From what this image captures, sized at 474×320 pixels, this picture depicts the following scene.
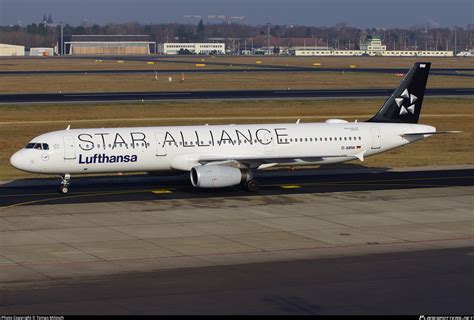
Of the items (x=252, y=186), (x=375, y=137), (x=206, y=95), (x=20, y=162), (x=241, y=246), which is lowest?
(x=241, y=246)

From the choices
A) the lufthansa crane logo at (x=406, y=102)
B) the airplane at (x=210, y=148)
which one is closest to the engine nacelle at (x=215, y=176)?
the airplane at (x=210, y=148)

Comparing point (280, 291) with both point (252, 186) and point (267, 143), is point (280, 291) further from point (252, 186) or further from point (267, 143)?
point (267, 143)

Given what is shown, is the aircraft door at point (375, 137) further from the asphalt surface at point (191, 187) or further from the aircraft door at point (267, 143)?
the aircraft door at point (267, 143)

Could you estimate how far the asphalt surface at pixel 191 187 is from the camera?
50.1 meters

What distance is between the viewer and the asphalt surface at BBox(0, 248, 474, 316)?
2795 centimetres

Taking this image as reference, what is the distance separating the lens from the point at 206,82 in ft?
462

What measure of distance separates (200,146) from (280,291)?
75.1 feet

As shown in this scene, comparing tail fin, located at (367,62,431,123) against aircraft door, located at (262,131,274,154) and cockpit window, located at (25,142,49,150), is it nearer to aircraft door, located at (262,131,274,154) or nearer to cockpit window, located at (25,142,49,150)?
aircraft door, located at (262,131,274,154)

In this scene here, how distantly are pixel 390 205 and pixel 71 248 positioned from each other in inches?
696

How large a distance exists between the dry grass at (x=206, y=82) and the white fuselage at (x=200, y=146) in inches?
2849

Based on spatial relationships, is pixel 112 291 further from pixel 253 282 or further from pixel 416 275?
pixel 416 275

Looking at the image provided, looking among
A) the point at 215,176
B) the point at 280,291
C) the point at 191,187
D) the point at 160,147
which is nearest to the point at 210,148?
the point at 191,187

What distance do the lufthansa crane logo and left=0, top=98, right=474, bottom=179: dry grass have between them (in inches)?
228

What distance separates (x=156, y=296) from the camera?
29641mm
